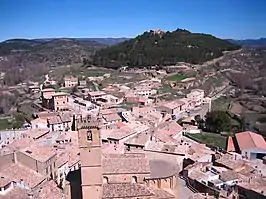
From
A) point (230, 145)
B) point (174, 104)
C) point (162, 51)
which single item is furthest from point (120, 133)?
point (162, 51)

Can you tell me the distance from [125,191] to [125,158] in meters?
1.80

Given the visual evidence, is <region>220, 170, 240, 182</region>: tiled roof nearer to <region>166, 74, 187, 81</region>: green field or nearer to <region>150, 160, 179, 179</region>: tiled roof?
<region>150, 160, 179, 179</region>: tiled roof

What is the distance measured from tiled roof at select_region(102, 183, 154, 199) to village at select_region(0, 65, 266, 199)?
3 centimetres

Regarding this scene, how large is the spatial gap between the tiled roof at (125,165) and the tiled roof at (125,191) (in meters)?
0.56

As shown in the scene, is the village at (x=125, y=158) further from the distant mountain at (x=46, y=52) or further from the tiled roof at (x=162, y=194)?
the distant mountain at (x=46, y=52)

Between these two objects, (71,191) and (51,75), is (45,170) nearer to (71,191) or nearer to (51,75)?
(71,191)

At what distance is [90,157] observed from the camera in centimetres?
1258

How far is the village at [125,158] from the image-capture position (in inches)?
510

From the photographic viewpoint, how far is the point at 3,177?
1549cm

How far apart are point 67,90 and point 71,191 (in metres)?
35.6

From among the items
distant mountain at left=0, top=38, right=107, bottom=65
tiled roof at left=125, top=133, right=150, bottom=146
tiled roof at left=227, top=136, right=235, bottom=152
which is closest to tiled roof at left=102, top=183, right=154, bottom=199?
tiled roof at left=125, top=133, right=150, bottom=146

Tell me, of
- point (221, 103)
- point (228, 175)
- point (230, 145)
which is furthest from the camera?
point (221, 103)

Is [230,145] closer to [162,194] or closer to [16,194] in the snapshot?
[162,194]

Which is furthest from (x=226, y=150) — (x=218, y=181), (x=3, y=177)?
(x=3, y=177)
